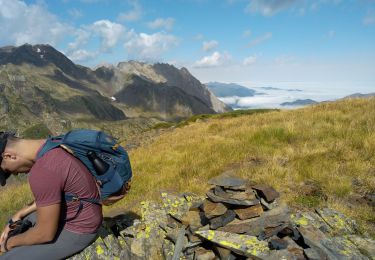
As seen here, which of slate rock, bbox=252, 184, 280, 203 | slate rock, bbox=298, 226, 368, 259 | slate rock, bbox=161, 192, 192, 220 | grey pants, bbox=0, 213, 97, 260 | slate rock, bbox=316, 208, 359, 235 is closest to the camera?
grey pants, bbox=0, 213, 97, 260

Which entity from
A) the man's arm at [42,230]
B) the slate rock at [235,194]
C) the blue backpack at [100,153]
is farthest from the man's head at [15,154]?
the slate rock at [235,194]

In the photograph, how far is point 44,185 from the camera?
14.2 ft

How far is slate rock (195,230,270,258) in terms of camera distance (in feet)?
18.5

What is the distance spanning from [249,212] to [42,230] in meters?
3.61

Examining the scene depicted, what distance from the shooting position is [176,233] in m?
7.00

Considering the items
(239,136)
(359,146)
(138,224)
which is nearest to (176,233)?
(138,224)

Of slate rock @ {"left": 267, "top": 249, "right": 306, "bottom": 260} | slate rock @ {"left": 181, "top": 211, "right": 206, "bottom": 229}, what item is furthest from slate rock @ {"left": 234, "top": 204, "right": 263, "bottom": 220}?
slate rock @ {"left": 267, "top": 249, "right": 306, "bottom": 260}

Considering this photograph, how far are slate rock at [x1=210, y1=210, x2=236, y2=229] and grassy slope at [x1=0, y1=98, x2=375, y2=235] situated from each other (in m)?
2.06

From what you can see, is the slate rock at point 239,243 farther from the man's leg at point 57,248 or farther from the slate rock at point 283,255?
the man's leg at point 57,248

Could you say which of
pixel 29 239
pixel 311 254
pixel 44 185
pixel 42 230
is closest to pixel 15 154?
pixel 44 185

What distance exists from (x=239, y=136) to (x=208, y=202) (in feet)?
27.8

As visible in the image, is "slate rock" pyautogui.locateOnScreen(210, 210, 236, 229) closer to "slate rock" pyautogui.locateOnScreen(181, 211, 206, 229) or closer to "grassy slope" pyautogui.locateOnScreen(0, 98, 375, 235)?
"slate rock" pyautogui.locateOnScreen(181, 211, 206, 229)

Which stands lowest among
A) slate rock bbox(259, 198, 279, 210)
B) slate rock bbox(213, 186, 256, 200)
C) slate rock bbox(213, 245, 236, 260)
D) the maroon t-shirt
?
slate rock bbox(213, 245, 236, 260)

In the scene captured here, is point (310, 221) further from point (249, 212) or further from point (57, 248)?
point (57, 248)
